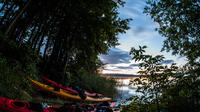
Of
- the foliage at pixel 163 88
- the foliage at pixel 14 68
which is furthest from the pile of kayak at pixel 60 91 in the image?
the foliage at pixel 163 88

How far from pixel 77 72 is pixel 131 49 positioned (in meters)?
14.6

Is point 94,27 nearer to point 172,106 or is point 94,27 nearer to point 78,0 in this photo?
point 78,0

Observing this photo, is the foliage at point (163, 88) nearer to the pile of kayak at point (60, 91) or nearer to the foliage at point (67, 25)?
the pile of kayak at point (60, 91)

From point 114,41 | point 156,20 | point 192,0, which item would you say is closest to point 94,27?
point 114,41

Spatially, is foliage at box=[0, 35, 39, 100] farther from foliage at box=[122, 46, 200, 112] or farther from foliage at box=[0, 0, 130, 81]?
foliage at box=[122, 46, 200, 112]

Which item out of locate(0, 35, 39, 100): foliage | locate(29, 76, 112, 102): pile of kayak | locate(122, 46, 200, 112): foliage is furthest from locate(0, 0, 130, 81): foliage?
locate(122, 46, 200, 112): foliage

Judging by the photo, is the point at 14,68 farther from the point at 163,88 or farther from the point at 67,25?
the point at 67,25

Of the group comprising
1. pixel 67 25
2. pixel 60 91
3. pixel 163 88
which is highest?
pixel 67 25

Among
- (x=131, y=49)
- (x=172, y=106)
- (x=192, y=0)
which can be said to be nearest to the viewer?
(x=172, y=106)

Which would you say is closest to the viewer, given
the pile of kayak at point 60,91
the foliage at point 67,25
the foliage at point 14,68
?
the foliage at point 14,68

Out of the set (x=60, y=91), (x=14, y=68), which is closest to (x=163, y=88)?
(x=14, y=68)

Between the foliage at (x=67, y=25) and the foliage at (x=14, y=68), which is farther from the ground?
the foliage at (x=67, y=25)

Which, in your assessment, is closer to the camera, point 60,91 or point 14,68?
point 14,68

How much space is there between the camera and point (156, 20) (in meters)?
6.55
